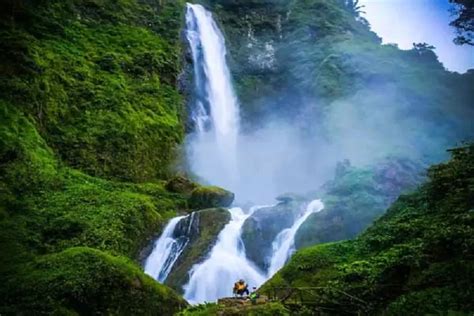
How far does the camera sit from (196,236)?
66.1ft

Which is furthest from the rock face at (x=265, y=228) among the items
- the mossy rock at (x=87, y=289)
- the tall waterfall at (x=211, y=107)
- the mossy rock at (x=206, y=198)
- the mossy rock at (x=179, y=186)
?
the tall waterfall at (x=211, y=107)

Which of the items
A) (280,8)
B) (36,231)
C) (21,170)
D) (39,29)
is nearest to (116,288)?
(36,231)

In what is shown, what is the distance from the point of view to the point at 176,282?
17.8 meters

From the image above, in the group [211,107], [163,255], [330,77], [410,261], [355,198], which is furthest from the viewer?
[330,77]

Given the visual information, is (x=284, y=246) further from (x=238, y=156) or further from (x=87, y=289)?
(x=238, y=156)

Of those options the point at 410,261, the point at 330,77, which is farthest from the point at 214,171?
the point at 410,261

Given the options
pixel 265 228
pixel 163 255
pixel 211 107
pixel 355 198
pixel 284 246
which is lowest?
pixel 163 255

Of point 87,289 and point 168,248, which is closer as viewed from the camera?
point 87,289

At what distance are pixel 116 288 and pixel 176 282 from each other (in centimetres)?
446

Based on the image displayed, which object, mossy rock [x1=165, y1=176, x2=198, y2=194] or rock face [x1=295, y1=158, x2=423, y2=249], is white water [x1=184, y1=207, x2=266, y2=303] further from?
mossy rock [x1=165, y1=176, x2=198, y2=194]

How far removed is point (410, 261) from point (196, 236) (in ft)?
39.7

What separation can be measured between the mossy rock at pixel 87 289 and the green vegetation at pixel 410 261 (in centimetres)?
342

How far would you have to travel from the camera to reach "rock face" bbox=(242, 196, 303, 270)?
1969cm

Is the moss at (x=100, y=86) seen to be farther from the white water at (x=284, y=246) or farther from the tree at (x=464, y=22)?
the tree at (x=464, y=22)
